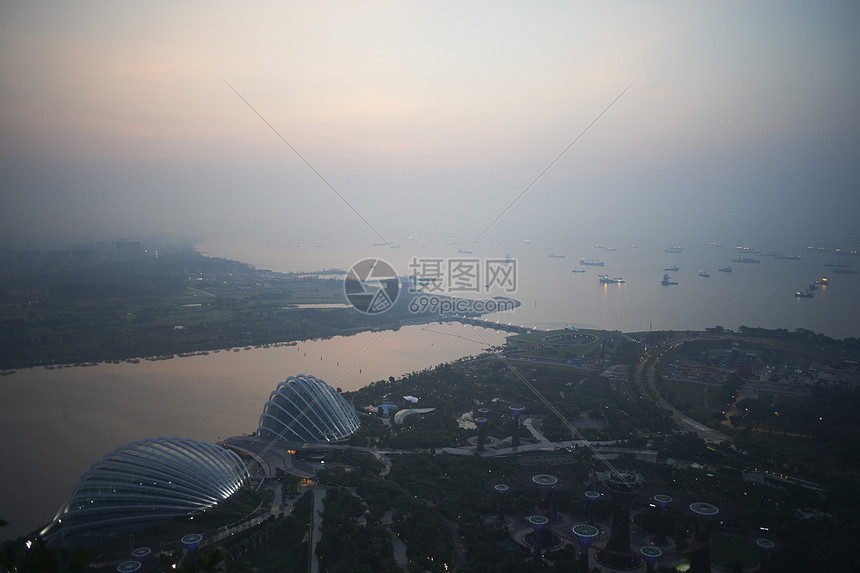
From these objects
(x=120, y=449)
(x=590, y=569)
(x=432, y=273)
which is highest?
(x=432, y=273)

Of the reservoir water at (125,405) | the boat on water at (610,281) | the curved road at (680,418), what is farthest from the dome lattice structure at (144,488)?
the boat on water at (610,281)

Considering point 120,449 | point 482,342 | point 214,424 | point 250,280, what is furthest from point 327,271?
point 120,449

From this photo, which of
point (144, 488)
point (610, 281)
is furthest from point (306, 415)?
point (610, 281)

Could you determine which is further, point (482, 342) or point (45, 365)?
point (482, 342)

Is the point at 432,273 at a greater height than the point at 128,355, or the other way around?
the point at 432,273

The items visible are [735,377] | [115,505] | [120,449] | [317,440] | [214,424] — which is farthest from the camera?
[735,377]

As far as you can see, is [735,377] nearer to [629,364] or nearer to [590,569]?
[629,364]

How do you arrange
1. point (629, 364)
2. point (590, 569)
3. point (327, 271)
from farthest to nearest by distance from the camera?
point (327, 271) → point (629, 364) → point (590, 569)

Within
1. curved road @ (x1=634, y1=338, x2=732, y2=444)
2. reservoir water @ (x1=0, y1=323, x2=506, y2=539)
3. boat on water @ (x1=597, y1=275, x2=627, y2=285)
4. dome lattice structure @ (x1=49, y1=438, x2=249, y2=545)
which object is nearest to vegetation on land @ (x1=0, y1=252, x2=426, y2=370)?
reservoir water @ (x1=0, y1=323, x2=506, y2=539)
